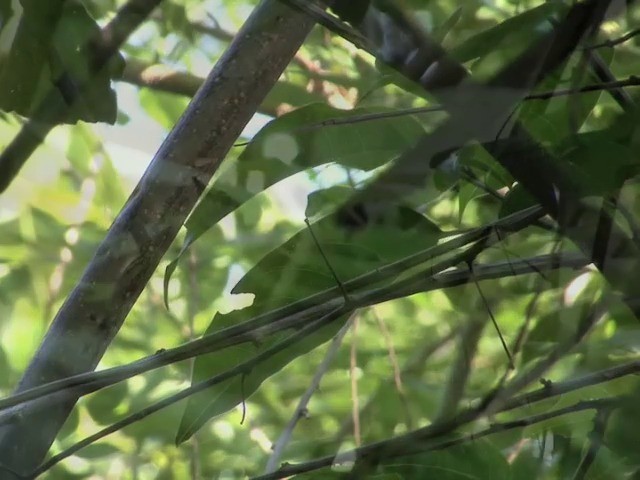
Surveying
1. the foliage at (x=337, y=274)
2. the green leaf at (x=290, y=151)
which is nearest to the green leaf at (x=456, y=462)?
the foliage at (x=337, y=274)

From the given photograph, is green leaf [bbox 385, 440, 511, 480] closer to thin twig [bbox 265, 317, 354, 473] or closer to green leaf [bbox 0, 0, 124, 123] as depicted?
thin twig [bbox 265, 317, 354, 473]

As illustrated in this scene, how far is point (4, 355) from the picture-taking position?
0.30 meters

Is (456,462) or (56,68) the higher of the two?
(56,68)

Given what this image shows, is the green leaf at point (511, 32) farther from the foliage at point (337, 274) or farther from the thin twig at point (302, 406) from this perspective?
the thin twig at point (302, 406)

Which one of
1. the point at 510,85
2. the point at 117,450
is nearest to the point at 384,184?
the point at 510,85

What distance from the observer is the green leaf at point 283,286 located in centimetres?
28

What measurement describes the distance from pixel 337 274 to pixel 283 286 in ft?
A: 0.07

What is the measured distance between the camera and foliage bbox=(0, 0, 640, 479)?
10.8 inches

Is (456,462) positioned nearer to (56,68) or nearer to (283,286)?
(283,286)

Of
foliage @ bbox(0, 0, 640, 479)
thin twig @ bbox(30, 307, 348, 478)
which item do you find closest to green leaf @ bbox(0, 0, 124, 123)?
foliage @ bbox(0, 0, 640, 479)

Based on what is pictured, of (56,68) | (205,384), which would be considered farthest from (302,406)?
(56,68)

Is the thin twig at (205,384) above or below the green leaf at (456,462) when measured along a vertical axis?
above

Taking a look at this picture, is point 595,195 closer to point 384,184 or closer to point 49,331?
point 384,184

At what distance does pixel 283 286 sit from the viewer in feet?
0.97
